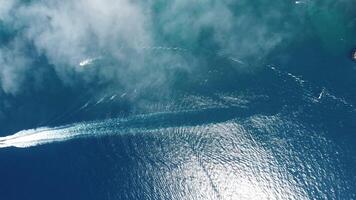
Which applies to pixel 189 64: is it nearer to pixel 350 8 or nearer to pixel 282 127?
pixel 282 127

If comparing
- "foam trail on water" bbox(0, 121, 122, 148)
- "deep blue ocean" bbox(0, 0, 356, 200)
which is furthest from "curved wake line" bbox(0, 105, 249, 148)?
"deep blue ocean" bbox(0, 0, 356, 200)

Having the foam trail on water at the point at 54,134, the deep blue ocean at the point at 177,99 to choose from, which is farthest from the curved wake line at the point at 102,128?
the deep blue ocean at the point at 177,99

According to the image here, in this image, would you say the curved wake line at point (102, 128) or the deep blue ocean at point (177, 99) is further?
the curved wake line at point (102, 128)

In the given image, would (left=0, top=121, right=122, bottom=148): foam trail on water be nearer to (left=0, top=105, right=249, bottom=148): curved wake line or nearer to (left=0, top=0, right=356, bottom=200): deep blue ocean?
(left=0, top=105, right=249, bottom=148): curved wake line

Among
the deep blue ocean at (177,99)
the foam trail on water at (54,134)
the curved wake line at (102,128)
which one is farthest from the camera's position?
the curved wake line at (102,128)

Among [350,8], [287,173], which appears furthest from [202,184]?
[350,8]

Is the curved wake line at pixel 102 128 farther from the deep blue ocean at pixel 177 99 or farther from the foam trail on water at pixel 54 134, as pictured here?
the deep blue ocean at pixel 177 99

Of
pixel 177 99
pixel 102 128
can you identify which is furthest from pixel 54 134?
pixel 177 99

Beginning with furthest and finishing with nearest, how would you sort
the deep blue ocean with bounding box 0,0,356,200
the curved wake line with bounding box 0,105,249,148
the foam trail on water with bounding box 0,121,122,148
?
the curved wake line with bounding box 0,105,249,148 → the foam trail on water with bounding box 0,121,122,148 → the deep blue ocean with bounding box 0,0,356,200
